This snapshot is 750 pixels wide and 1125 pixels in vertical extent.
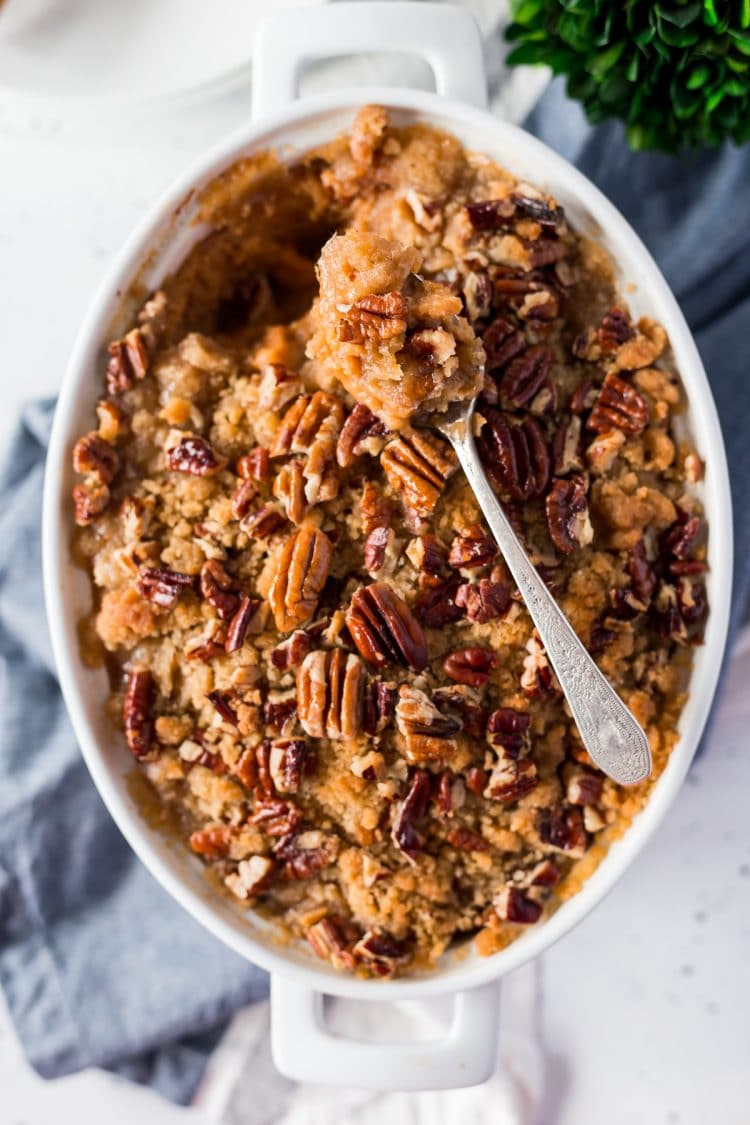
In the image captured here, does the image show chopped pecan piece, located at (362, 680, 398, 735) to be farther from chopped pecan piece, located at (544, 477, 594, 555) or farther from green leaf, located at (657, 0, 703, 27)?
green leaf, located at (657, 0, 703, 27)

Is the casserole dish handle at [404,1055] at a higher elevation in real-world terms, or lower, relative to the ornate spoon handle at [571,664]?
lower

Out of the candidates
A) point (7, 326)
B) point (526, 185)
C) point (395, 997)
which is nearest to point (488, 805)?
point (395, 997)

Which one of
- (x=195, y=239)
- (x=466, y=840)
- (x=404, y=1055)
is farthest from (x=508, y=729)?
(x=195, y=239)

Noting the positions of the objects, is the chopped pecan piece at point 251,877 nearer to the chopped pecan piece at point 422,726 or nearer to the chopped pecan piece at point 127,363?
the chopped pecan piece at point 422,726

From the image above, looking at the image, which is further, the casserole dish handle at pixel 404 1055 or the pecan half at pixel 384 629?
the casserole dish handle at pixel 404 1055

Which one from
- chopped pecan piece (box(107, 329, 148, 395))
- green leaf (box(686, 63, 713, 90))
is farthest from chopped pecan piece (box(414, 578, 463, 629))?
green leaf (box(686, 63, 713, 90))

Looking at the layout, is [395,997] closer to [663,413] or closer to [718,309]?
[663,413]

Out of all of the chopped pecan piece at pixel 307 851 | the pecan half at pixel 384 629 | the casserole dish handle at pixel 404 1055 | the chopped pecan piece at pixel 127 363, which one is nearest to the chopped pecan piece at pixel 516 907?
the casserole dish handle at pixel 404 1055
